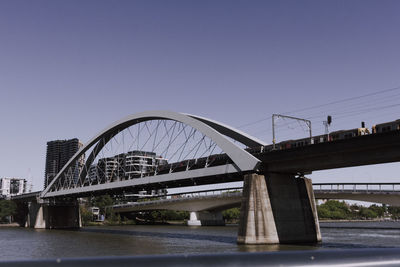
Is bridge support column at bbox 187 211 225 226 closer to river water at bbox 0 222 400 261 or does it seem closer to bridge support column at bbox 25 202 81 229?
bridge support column at bbox 25 202 81 229

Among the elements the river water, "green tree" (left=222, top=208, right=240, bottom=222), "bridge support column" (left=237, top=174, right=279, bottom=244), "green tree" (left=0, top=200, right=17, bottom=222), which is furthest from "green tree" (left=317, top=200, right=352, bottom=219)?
"bridge support column" (left=237, top=174, right=279, bottom=244)

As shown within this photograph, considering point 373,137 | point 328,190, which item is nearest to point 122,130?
point 328,190

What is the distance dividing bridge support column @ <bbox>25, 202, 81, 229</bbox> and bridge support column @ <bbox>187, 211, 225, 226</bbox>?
31955 millimetres

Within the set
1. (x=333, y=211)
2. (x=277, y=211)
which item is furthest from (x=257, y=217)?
(x=333, y=211)

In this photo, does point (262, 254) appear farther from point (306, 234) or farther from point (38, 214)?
point (38, 214)

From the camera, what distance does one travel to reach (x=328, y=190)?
86.6 m

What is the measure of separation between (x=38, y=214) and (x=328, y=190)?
69.8 meters

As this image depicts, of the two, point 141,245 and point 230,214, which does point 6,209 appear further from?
point 141,245

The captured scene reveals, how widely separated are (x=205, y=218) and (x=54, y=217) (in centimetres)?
4123

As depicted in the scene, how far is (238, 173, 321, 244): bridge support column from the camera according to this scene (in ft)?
139

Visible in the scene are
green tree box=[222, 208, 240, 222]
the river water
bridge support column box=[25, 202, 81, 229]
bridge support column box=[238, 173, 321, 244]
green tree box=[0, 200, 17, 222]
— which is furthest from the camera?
green tree box=[222, 208, 240, 222]

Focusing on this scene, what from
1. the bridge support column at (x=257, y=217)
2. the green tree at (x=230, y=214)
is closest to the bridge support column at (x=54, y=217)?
the green tree at (x=230, y=214)

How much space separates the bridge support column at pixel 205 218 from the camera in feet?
388

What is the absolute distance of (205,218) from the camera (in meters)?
120
